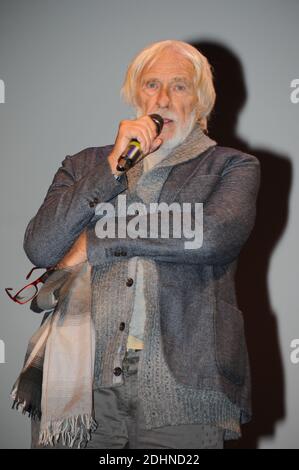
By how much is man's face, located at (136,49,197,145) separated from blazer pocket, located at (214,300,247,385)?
1.58 ft

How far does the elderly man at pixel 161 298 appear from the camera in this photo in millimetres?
1356

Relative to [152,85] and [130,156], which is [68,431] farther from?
[152,85]

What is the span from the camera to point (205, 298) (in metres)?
1.42

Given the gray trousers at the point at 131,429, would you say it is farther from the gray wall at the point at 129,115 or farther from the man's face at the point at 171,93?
the gray wall at the point at 129,115

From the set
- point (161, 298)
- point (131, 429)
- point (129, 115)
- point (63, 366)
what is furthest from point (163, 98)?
point (129, 115)

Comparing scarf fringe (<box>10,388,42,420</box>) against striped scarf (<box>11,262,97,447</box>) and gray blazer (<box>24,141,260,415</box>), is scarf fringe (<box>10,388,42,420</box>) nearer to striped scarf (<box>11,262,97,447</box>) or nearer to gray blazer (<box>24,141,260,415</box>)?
striped scarf (<box>11,262,97,447</box>)

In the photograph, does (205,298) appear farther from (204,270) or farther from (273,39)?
(273,39)

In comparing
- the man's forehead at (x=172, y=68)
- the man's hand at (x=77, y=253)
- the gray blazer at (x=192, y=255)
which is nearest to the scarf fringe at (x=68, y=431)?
the gray blazer at (x=192, y=255)

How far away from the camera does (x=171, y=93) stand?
5.58 ft

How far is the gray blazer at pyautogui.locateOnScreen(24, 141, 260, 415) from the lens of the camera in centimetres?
138

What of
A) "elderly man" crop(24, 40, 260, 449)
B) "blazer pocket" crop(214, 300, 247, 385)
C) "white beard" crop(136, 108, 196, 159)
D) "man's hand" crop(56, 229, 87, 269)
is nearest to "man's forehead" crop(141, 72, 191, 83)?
"white beard" crop(136, 108, 196, 159)

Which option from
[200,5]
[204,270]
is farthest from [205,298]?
[200,5]

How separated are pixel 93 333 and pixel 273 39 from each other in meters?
1.80

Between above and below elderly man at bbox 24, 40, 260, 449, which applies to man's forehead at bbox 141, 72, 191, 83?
above
